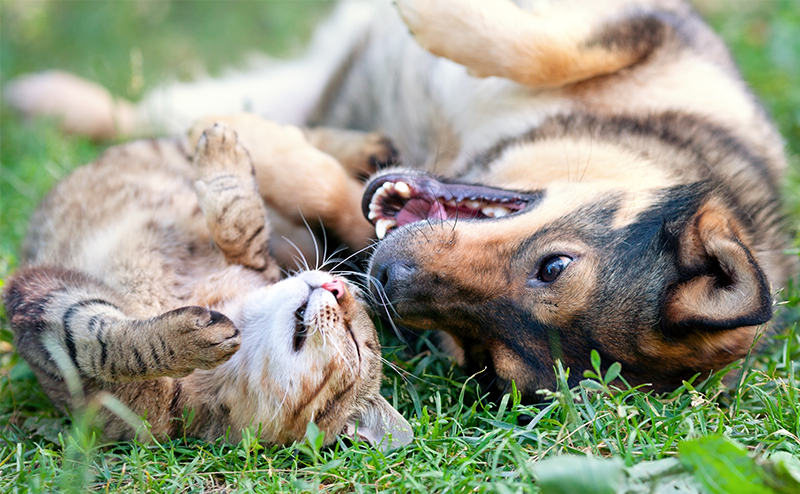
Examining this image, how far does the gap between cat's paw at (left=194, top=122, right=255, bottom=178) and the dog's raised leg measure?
1354 mm

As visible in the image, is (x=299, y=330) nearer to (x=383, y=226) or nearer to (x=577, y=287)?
(x=383, y=226)

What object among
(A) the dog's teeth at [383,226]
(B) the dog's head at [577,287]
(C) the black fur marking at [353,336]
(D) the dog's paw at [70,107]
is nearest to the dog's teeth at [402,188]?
(A) the dog's teeth at [383,226]

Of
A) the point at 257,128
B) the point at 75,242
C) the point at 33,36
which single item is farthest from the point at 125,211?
the point at 33,36

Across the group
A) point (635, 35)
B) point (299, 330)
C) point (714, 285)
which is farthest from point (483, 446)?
point (635, 35)

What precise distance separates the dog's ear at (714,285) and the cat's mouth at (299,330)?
1559mm

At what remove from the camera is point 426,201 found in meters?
3.37

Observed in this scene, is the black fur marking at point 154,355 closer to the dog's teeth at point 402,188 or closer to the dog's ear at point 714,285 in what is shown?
the dog's teeth at point 402,188

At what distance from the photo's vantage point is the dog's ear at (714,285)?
254cm

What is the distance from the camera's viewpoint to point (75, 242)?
11.0 ft

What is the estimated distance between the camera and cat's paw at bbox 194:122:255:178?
3.35 m

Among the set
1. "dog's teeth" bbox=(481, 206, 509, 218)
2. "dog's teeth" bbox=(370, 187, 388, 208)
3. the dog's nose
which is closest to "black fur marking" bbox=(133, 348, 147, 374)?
the dog's nose

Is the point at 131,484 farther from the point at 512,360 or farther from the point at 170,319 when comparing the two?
the point at 512,360

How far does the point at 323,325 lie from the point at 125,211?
1343 mm

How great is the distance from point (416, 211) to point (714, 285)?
1432 mm
